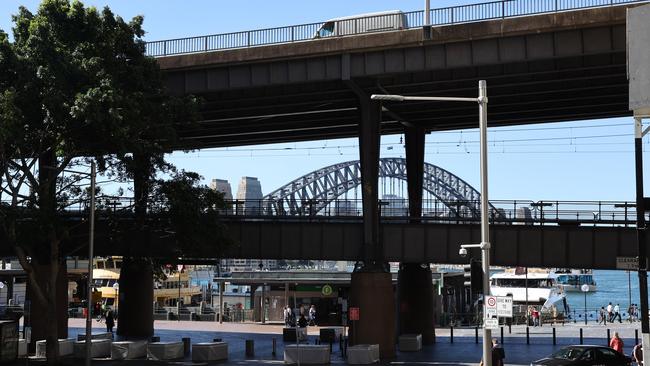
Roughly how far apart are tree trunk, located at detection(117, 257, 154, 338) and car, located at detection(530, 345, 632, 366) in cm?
2911

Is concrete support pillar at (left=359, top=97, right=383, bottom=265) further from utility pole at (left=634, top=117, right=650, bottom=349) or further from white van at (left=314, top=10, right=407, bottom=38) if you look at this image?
utility pole at (left=634, top=117, right=650, bottom=349)

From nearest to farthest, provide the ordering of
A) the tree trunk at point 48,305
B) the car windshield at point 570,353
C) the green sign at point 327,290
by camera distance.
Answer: the car windshield at point 570,353
the tree trunk at point 48,305
the green sign at point 327,290

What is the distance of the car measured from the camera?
1104 inches

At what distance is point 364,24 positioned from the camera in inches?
1572

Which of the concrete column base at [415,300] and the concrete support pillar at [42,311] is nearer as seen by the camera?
the concrete support pillar at [42,311]

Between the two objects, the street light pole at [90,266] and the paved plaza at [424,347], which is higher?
the street light pole at [90,266]

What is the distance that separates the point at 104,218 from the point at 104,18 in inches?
385

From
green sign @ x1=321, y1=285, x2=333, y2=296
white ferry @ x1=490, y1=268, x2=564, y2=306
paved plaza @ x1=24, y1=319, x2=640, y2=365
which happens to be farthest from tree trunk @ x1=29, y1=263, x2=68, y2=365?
white ferry @ x1=490, y1=268, x2=564, y2=306

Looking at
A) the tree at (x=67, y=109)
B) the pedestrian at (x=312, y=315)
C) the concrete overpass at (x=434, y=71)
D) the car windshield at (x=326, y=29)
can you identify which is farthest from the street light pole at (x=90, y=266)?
the pedestrian at (x=312, y=315)

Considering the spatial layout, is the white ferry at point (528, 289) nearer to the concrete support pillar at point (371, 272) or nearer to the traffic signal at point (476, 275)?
the concrete support pillar at point (371, 272)

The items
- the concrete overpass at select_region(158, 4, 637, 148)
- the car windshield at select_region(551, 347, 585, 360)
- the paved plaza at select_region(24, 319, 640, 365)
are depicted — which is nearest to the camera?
the car windshield at select_region(551, 347, 585, 360)

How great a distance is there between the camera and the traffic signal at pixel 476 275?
21.1 metres

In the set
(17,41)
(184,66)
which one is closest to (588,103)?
(184,66)

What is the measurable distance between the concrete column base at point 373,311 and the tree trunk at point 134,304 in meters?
16.5
